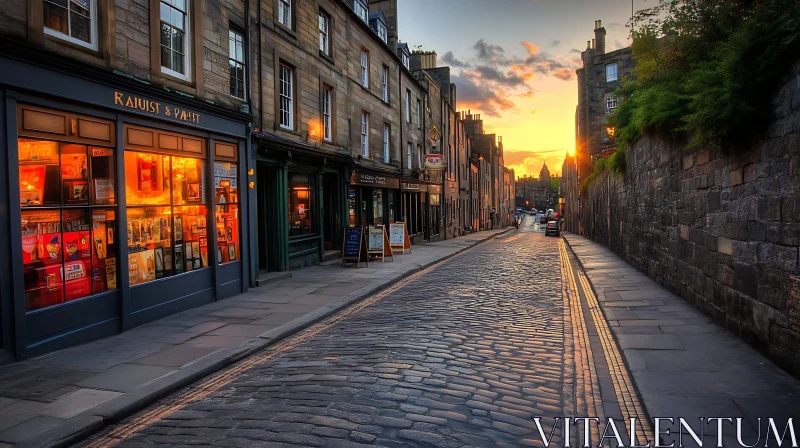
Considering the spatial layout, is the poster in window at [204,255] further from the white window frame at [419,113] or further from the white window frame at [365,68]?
the white window frame at [419,113]

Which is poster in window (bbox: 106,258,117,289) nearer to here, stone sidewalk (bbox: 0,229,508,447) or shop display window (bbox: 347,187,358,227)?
stone sidewalk (bbox: 0,229,508,447)

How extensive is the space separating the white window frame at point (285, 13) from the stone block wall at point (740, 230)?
404 inches

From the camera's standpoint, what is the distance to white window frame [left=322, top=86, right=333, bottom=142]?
17.0 metres

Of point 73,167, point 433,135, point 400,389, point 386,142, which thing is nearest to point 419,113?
point 433,135

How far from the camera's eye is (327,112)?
56.6ft

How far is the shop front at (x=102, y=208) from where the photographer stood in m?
6.43

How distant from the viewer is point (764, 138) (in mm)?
5906

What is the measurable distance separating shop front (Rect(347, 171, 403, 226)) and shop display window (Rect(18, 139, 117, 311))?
36.9ft

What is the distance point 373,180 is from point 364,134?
1902mm

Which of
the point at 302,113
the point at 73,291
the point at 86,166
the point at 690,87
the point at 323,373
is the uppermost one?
the point at 302,113

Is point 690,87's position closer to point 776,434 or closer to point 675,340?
point 675,340

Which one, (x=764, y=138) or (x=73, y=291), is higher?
(x=764, y=138)

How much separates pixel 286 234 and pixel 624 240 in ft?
36.7

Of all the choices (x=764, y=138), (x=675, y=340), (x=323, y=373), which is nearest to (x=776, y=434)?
(x=675, y=340)
